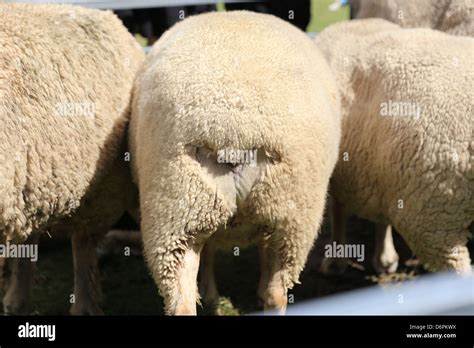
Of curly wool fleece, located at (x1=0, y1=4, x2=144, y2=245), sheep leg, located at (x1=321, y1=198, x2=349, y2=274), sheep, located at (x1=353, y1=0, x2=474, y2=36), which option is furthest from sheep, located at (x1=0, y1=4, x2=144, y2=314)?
sheep, located at (x1=353, y1=0, x2=474, y2=36)

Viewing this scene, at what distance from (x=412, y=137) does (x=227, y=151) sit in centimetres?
108

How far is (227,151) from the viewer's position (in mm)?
2926

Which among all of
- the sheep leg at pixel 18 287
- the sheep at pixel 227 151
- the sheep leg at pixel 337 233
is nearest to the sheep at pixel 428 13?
the sheep leg at pixel 337 233

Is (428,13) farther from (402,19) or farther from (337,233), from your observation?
(337,233)

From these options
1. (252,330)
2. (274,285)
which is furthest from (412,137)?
(252,330)

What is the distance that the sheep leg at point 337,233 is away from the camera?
4574mm

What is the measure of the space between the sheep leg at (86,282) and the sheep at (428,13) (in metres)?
2.36

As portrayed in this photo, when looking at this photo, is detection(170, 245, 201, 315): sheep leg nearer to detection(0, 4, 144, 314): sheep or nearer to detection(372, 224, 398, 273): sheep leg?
detection(0, 4, 144, 314): sheep

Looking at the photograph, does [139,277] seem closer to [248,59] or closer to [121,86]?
[121,86]

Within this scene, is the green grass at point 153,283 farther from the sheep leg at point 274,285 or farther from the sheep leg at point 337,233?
the sheep leg at point 274,285

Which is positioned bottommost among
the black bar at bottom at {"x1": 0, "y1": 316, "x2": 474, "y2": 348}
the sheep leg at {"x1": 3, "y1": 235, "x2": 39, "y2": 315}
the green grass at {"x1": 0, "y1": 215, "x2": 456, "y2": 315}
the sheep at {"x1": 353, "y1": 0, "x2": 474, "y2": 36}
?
the green grass at {"x1": 0, "y1": 215, "x2": 456, "y2": 315}

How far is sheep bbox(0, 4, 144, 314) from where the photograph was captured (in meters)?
3.14

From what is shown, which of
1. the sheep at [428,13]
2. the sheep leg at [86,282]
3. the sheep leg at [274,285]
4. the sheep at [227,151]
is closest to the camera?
the sheep at [227,151]

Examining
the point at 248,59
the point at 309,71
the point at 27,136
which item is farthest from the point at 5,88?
the point at 309,71
